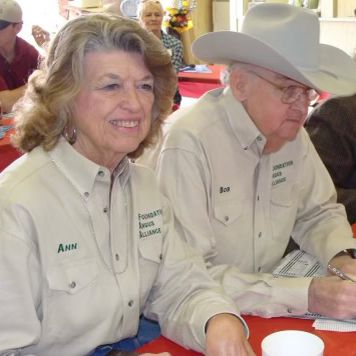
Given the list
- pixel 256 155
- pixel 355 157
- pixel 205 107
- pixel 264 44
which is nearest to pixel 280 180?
pixel 256 155

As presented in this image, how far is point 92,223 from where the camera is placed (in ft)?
4.11

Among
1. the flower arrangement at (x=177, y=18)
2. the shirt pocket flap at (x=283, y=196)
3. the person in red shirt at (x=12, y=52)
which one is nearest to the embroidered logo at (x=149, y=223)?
the shirt pocket flap at (x=283, y=196)

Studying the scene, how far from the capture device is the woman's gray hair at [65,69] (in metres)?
1.25

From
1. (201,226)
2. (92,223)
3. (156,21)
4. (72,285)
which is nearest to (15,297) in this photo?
(72,285)

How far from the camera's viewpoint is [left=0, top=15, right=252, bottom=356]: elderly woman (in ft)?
3.77

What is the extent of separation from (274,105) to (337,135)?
26.4 inches

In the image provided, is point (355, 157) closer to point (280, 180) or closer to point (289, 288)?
point (280, 180)

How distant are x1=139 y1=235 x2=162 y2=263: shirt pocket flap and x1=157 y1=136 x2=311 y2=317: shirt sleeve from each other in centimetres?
14

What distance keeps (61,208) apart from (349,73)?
985mm

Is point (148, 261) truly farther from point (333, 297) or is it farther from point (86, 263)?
point (333, 297)

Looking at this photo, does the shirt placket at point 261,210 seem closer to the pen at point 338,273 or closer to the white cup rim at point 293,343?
→ the pen at point 338,273

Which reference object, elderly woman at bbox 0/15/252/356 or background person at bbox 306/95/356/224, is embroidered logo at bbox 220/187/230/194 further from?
background person at bbox 306/95/356/224

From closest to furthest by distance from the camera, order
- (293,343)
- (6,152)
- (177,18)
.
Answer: (293,343) → (6,152) → (177,18)

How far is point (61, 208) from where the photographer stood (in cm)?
121
